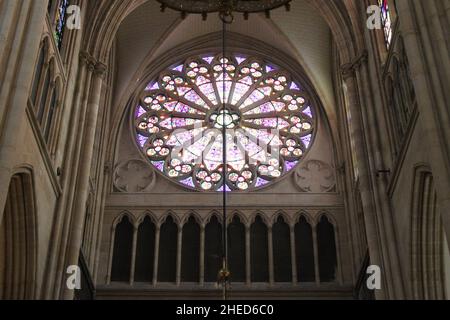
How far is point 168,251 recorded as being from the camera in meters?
18.6

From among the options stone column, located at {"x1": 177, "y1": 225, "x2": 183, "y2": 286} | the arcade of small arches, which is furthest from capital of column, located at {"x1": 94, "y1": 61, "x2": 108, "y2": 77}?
stone column, located at {"x1": 177, "y1": 225, "x2": 183, "y2": 286}

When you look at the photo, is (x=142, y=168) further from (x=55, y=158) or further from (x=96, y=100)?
(x=55, y=158)

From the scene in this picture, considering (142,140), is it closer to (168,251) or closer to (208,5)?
(168,251)

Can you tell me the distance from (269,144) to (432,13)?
1083cm

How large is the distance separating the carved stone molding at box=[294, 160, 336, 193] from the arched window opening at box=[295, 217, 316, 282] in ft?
3.79

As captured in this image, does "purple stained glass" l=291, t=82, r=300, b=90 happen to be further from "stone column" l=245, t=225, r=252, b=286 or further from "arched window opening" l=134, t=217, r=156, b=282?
"arched window opening" l=134, t=217, r=156, b=282

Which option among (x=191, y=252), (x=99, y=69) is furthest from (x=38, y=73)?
(x=191, y=252)

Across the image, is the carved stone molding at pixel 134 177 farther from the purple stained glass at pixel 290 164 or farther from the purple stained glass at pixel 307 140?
the purple stained glass at pixel 307 140

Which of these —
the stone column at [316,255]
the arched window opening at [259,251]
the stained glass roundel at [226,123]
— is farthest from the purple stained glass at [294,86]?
the stone column at [316,255]

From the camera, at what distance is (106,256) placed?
1845cm

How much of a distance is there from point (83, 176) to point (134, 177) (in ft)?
17.9

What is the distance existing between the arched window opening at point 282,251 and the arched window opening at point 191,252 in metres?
2.01

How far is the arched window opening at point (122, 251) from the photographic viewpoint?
1828 cm
